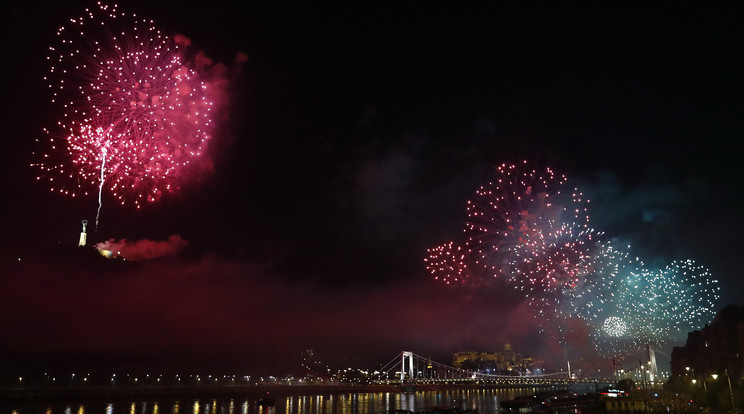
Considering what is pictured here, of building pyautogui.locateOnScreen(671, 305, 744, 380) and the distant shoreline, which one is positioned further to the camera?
the distant shoreline

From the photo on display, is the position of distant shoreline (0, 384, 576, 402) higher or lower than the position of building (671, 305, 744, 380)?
lower

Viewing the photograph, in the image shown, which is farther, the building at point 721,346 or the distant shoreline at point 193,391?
the distant shoreline at point 193,391

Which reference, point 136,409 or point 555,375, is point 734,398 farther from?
point 555,375

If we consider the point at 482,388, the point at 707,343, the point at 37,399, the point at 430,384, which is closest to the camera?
the point at 707,343

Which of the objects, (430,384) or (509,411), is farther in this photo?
(430,384)

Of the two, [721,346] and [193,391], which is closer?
[721,346]

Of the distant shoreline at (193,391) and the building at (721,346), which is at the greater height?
the building at (721,346)

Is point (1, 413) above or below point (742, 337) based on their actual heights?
below

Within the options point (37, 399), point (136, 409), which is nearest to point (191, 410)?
point (136, 409)

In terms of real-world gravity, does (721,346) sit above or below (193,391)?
above

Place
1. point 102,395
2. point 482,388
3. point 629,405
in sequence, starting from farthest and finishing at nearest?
point 482,388 < point 102,395 < point 629,405
